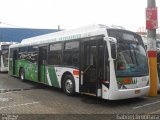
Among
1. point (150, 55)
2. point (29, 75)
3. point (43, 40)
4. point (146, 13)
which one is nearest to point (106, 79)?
point (150, 55)

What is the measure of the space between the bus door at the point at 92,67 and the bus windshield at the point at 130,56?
0.64 metres

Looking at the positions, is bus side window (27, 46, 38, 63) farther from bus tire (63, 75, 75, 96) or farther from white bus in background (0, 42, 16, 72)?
white bus in background (0, 42, 16, 72)

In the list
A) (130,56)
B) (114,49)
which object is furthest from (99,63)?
(130,56)

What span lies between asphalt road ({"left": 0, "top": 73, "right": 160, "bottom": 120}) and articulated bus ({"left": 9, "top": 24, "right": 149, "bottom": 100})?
1.41ft

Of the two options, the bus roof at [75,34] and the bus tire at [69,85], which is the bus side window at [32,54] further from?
the bus tire at [69,85]

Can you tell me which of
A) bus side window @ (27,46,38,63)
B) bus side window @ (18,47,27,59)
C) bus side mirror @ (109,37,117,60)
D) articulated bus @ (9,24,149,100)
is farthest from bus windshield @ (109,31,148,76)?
bus side window @ (18,47,27,59)

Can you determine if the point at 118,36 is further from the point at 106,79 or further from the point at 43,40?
the point at 43,40

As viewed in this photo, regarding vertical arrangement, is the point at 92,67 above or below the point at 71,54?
below

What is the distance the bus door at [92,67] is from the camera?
10086mm

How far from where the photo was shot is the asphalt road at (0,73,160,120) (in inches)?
332

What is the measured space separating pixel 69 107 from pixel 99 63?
1.90 meters

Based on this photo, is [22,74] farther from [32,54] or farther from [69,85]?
[69,85]

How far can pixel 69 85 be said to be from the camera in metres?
11.9

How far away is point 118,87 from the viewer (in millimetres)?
9609
